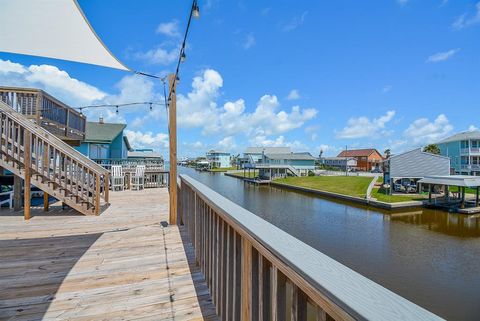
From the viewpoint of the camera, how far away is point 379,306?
50 cm

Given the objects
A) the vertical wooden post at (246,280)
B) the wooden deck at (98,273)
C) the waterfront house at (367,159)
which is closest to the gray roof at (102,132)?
the wooden deck at (98,273)

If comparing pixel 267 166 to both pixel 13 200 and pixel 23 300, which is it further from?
pixel 23 300

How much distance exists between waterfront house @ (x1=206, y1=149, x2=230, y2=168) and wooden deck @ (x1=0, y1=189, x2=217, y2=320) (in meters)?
71.8

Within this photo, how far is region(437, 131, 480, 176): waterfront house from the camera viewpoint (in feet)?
98.2

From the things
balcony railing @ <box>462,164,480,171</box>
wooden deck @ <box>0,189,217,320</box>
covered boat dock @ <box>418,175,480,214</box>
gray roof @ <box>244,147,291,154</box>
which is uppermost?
gray roof @ <box>244,147,291,154</box>

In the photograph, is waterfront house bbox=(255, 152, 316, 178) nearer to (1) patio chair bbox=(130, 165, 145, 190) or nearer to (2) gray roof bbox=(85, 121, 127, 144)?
(2) gray roof bbox=(85, 121, 127, 144)

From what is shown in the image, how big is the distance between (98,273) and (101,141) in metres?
15.0

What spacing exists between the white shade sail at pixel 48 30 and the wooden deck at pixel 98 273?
8.11ft

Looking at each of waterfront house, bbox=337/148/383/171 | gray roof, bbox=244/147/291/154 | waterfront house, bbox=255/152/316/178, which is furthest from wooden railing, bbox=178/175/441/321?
waterfront house, bbox=337/148/383/171

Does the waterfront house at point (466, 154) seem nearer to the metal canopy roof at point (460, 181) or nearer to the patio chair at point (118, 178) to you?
the metal canopy roof at point (460, 181)

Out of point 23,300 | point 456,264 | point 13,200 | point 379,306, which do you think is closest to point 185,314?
point 23,300

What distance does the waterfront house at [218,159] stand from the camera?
7606cm

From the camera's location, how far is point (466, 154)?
3078 centimetres

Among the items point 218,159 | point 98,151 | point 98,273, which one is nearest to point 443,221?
point 98,273
